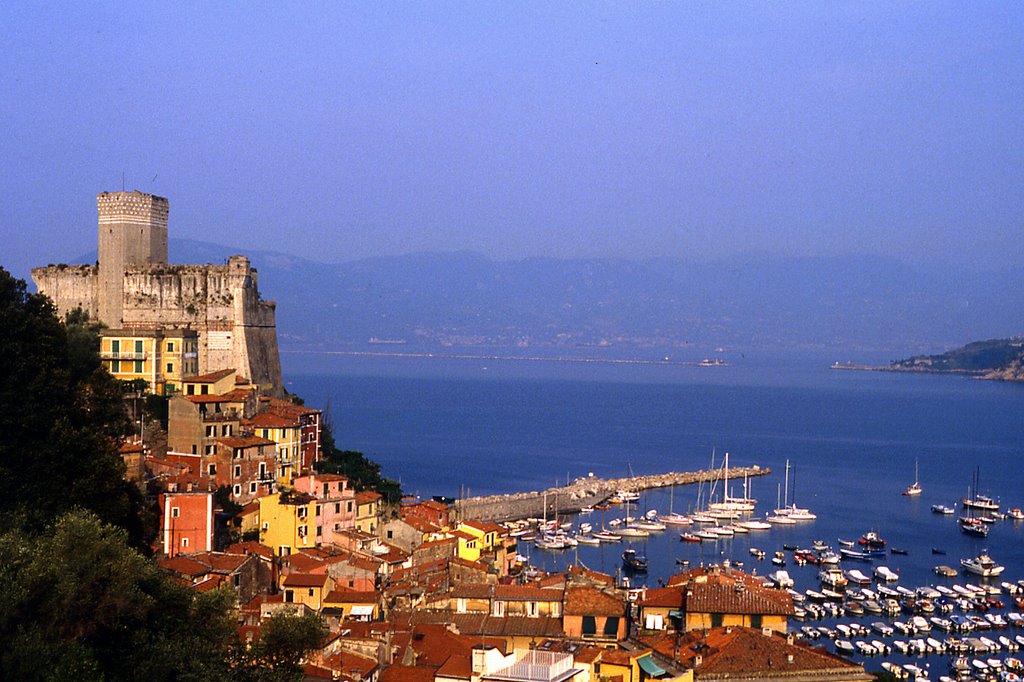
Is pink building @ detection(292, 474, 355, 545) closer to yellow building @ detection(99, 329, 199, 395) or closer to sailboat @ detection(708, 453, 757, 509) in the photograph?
yellow building @ detection(99, 329, 199, 395)

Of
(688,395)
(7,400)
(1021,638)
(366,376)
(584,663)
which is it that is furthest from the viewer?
(366,376)

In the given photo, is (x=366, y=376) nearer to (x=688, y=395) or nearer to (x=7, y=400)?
(x=688, y=395)

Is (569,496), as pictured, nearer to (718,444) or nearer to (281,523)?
(281,523)

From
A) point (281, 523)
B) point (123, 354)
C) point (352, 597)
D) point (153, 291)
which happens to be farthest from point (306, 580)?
point (153, 291)

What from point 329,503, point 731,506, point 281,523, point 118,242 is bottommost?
point 731,506

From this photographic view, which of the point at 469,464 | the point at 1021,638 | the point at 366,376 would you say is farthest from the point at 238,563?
the point at 366,376

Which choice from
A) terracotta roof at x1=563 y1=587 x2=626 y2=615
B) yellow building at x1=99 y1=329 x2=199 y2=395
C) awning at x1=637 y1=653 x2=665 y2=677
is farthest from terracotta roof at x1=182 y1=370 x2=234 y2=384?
awning at x1=637 y1=653 x2=665 y2=677

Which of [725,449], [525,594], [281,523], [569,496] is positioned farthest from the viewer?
[725,449]

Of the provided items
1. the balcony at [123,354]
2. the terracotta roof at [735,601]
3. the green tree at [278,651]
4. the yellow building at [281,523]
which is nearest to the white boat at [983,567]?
the terracotta roof at [735,601]
